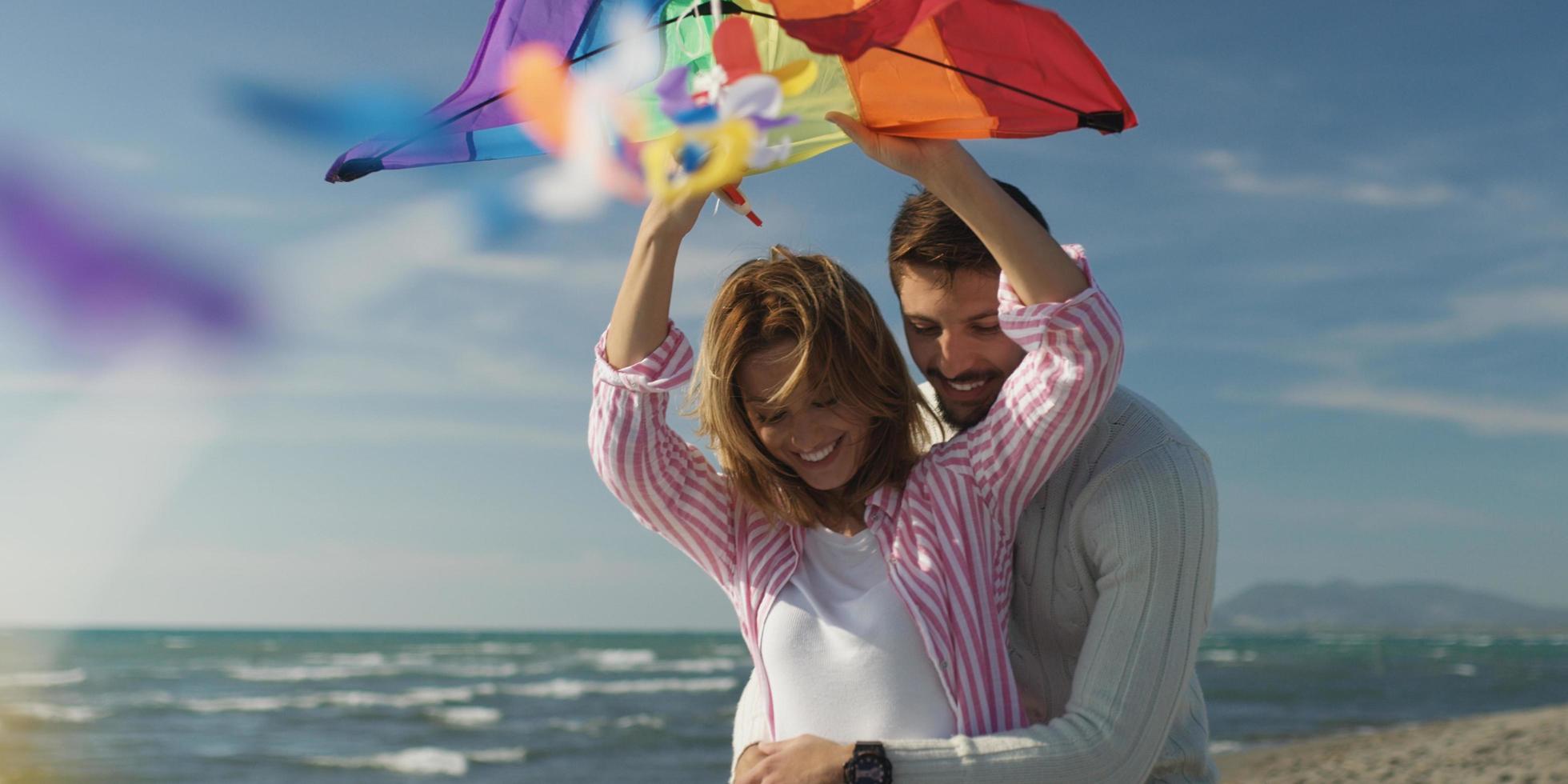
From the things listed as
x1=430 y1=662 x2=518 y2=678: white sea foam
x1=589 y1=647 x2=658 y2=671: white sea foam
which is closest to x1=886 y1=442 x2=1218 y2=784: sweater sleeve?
x1=430 y1=662 x2=518 y2=678: white sea foam

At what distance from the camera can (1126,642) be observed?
2.17m

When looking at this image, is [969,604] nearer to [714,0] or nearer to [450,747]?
[714,0]

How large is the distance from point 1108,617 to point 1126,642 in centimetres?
6

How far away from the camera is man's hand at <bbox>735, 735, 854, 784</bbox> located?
201 cm

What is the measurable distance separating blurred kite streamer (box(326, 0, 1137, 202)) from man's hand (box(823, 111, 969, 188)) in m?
0.02

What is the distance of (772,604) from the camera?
7.47 feet

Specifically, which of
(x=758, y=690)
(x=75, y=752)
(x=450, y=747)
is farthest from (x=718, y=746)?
(x=758, y=690)

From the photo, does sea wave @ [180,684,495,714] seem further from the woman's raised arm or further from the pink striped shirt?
the woman's raised arm

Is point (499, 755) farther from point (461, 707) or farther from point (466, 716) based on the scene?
point (461, 707)

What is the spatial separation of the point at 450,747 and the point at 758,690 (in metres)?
14.7

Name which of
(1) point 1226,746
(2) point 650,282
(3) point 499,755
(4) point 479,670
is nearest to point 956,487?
(2) point 650,282

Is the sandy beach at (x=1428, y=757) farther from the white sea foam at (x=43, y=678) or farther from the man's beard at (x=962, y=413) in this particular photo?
the white sea foam at (x=43, y=678)

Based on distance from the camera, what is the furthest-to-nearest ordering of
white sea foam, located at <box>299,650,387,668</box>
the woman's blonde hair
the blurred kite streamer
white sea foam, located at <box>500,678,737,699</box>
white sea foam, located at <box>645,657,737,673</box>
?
white sea foam, located at <box>299,650,387,668</box>
white sea foam, located at <box>645,657,737,673</box>
white sea foam, located at <box>500,678,737,699</box>
the woman's blonde hair
the blurred kite streamer

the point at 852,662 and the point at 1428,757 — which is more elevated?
the point at 852,662
